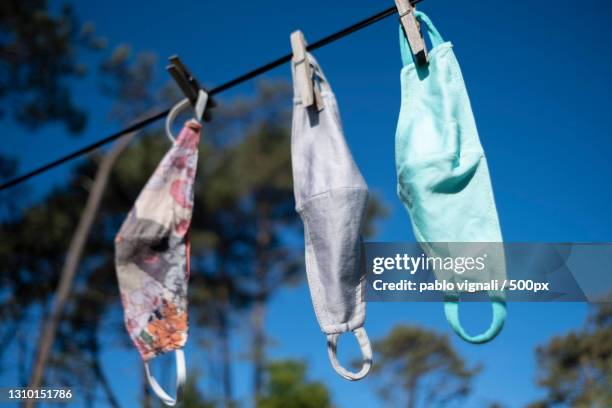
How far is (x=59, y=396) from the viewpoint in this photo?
1.74 m

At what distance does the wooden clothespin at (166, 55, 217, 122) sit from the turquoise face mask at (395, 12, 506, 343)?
566 millimetres

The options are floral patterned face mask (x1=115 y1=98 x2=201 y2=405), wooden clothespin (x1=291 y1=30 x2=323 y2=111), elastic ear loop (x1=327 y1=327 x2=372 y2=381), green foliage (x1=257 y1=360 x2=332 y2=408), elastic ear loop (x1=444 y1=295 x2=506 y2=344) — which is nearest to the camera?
elastic ear loop (x1=444 y1=295 x2=506 y2=344)

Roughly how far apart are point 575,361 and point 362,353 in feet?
30.7

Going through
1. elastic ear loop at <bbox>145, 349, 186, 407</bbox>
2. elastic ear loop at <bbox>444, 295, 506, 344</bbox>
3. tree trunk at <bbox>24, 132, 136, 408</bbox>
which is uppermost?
tree trunk at <bbox>24, 132, 136, 408</bbox>

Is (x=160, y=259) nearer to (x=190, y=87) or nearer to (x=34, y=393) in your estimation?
(x=190, y=87)

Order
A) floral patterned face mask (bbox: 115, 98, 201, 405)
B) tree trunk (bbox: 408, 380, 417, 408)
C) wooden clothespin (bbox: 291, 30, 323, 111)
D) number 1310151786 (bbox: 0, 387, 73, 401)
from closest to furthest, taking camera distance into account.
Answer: wooden clothespin (bbox: 291, 30, 323, 111) < floral patterned face mask (bbox: 115, 98, 201, 405) < number 1310151786 (bbox: 0, 387, 73, 401) < tree trunk (bbox: 408, 380, 417, 408)

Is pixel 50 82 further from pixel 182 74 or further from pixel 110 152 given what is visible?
pixel 182 74

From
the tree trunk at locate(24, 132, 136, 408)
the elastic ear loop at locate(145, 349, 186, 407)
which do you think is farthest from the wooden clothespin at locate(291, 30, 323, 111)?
the tree trunk at locate(24, 132, 136, 408)

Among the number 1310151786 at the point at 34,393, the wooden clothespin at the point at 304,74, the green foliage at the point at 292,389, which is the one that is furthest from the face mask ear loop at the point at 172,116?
the green foliage at the point at 292,389

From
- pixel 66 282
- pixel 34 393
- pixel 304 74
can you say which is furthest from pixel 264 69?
pixel 66 282

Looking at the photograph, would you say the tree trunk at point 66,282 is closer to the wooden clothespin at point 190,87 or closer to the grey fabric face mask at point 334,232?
the wooden clothespin at point 190,87

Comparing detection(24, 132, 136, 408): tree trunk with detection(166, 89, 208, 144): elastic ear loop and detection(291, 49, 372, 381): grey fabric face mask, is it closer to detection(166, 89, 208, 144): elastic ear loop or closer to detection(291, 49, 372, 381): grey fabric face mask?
detection(166, 89, 208, 144): elastic ear loop

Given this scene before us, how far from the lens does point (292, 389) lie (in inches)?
244

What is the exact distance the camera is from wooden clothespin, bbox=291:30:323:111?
1.22 metres
